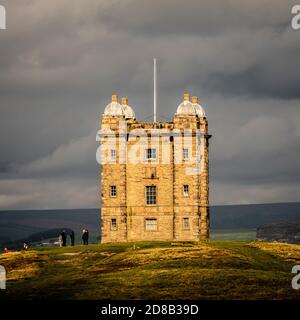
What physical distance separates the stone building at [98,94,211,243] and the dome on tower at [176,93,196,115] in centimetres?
12

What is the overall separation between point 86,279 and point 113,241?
3370 centimetres

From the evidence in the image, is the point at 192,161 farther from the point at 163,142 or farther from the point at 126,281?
the point at 126,281

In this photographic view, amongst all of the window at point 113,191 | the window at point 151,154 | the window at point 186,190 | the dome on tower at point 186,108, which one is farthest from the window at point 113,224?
the dome on tower at point 186,108

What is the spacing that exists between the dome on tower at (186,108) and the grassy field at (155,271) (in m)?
17.5

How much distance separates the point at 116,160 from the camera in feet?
348

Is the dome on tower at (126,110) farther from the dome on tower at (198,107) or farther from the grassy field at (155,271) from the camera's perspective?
the grassy field at (155,271)

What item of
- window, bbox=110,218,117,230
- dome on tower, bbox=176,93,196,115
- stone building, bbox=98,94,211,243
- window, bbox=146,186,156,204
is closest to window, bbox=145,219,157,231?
stone building, bbox=98,94,211,243

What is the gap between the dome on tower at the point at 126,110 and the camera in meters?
110

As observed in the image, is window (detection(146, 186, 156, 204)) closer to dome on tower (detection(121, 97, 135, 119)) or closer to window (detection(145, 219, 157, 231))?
window (detection(145, 219, 157, 231))

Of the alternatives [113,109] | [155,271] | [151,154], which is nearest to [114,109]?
[113,109]

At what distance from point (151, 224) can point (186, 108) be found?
14675mm

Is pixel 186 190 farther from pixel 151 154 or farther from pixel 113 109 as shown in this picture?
pixel 113 109

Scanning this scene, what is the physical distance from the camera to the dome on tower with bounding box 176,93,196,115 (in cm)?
10588
